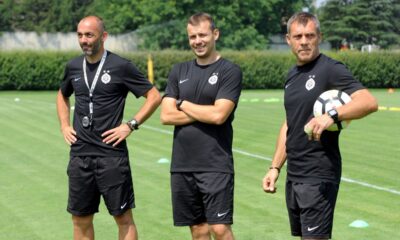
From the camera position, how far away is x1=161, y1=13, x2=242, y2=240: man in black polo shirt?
7.08 metres

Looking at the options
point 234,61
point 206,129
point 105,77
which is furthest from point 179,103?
point 234,61

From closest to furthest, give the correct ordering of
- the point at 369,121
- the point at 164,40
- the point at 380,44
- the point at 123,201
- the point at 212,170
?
the point at 212,170 → the point at 123,201 → the point at 369,121 → the point at 164,40 → the point at 380,44

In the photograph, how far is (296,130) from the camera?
648 cm

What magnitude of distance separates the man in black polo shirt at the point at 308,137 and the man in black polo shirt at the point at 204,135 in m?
0.73

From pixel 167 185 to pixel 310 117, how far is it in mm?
6699

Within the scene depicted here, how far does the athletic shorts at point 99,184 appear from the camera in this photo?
761 cm

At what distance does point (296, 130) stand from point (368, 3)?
70.8 meters

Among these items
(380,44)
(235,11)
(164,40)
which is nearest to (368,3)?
(380,44)

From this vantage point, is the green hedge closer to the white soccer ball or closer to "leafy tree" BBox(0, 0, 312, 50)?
"leafy tree" BBox(0, 0, 312, 50)

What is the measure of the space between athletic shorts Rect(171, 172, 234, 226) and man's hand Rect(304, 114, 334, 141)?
1.33m

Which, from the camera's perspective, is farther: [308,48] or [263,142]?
[263,142]

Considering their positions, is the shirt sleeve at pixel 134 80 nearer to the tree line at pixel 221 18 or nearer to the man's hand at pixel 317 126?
the man's hand at pixel 317 126

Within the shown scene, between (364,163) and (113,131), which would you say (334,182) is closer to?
(113,131)

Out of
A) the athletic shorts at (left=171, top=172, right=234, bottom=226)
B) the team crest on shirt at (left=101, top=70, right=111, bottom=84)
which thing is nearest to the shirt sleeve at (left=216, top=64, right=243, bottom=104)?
the athletic shorts at (left=171, top=172, right=234, bottom=226)
